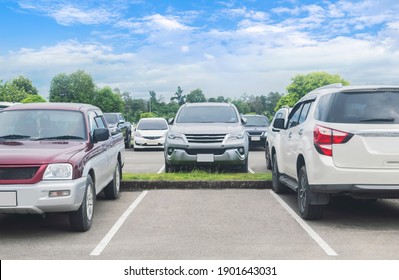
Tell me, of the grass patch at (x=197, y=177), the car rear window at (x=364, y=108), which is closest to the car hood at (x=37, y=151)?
the car rear window at (x=364, y=108)

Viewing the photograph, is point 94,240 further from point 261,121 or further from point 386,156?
point 261,121

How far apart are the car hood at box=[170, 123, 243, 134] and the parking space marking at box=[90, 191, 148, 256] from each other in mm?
2163

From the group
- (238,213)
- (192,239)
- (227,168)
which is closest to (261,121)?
(227,168)

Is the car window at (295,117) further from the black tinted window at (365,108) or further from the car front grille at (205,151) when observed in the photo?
the car front grille at (205,151)

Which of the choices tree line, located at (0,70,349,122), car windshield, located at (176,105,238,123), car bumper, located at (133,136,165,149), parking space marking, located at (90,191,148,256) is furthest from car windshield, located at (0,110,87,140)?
tree line, located at (0,70,349,122)

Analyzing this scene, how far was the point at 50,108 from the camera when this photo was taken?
313 inches

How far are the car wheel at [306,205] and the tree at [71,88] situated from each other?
115m

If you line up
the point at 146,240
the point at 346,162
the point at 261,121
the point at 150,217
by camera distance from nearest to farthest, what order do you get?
1. the point at 146,240
2. the point at 346,162
3. the point at 150,217
4. the point at 261,121

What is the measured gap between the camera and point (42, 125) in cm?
777

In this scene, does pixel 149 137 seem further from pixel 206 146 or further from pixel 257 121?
pixel 206 146

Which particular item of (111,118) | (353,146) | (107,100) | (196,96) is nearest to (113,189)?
(353,146)

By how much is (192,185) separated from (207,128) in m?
1.69

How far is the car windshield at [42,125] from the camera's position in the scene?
761cm

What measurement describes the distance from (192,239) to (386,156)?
8.94ft
